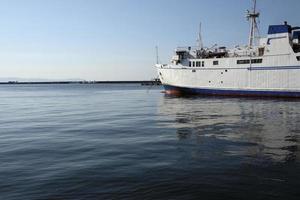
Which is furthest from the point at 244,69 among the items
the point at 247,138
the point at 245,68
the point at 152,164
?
the point at 152,164

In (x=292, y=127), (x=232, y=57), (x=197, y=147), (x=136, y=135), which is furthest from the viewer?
(x=232, y=57)

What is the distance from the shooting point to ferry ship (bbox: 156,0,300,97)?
172 feet

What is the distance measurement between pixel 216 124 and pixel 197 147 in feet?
27.8

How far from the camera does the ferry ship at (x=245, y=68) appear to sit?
52500 mm

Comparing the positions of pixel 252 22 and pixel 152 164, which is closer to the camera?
pixel 152 164

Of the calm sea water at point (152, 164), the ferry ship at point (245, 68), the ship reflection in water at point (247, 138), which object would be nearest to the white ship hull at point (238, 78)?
the ferry ship at point (245, 68)

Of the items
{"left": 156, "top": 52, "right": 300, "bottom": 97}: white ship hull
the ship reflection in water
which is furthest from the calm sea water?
{"left": 156, "top": 52, "right": 300, "bottom": 97}: white ship hull

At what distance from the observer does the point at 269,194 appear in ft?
30.2

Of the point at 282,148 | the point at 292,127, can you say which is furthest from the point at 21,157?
the point at 292,127

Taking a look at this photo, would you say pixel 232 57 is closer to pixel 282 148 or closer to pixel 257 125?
pixel 257 125

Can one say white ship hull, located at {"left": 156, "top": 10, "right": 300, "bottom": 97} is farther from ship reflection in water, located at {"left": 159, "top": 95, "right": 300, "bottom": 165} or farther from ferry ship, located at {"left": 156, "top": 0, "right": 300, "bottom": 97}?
ship reflection in water, located at {"left": 159, "top": 95, "right": 300, "bottom": 165}

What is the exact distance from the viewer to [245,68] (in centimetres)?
5700

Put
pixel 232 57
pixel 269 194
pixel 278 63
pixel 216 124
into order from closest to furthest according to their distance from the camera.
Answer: pixel 269 194 < pixel 216 124 < pixel 278 63 < pixel 232 57

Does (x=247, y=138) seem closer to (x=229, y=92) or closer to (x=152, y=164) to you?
(x=152, y=164)
